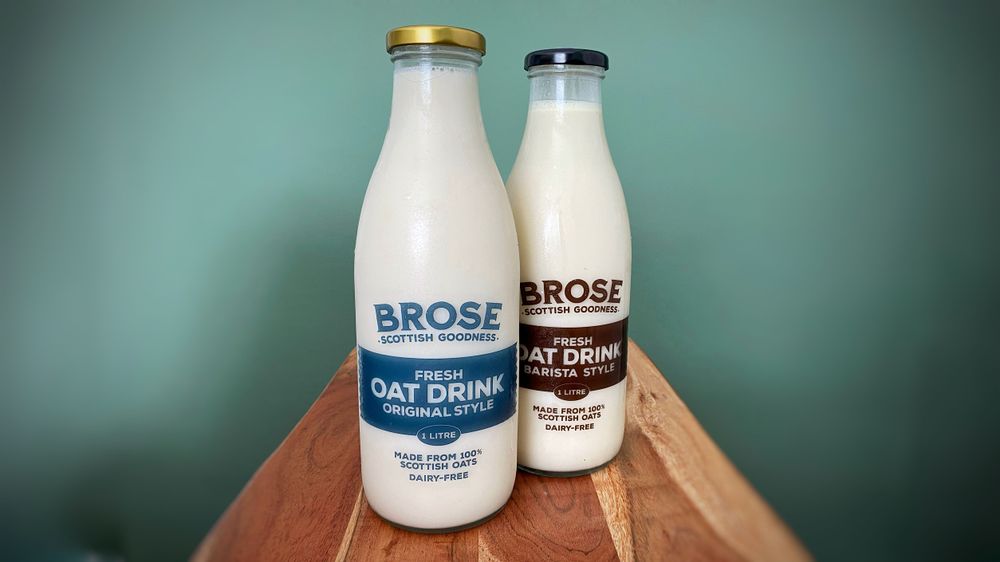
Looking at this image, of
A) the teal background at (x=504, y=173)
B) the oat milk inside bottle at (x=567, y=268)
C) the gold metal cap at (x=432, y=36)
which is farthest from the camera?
the teal background at (x=504, y=173)

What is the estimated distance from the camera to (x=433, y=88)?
0.48 m

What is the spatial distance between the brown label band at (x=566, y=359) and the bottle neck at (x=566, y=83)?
0.19 metres

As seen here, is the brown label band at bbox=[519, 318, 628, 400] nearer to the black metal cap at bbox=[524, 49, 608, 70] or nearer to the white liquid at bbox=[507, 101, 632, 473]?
the white liquid at bbox=[507, 101, 632, 473]

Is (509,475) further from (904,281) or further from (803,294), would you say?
(904,281)

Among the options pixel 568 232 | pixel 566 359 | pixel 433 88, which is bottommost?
pixel 566 359

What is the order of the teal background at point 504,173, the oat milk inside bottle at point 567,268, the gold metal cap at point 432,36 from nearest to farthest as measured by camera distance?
the gold metal cap at point 432,36
the oat milk inside bottle at point 567,268
the teal background at point 504,173

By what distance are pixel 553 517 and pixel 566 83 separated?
0.35m

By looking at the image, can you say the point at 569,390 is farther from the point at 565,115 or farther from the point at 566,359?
the point at 565,115

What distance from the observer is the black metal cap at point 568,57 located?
1.79 ft

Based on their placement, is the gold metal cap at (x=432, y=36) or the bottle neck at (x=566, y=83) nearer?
the gold metal cap at (x=432, y=36)

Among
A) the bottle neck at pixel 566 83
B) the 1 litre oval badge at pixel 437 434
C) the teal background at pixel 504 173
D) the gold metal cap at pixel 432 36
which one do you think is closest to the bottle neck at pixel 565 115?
the bottle neck at pixel 566 83

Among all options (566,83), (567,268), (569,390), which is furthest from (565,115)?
(569,390)

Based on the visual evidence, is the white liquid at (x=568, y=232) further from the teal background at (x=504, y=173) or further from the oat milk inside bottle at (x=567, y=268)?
the teal background at (x=504, y=173)

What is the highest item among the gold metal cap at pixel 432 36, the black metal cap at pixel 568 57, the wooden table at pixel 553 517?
the gold metal cap at pixel 432 36
